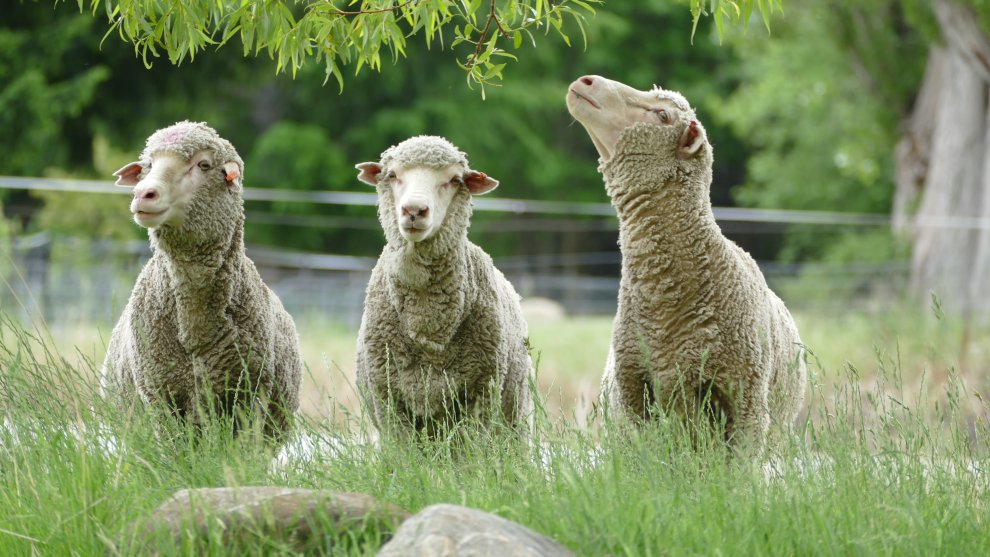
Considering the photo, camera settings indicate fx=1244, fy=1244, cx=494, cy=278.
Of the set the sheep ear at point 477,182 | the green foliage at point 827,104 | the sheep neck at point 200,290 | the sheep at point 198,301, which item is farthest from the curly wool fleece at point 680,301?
the green foliage at point 827,104

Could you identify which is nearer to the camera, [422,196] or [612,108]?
[422,196]

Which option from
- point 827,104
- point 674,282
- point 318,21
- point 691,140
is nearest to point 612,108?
point 691,140

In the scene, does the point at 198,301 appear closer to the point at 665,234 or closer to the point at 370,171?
the point at 370,171

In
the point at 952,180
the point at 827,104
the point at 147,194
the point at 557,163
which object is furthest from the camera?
the point at 557,163

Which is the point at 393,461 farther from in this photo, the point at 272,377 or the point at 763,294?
the point at 763,294

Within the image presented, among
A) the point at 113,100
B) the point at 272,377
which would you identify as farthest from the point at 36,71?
the point at 272,377

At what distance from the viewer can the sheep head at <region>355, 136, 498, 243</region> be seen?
446 centimetres

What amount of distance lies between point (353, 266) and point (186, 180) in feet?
43.3

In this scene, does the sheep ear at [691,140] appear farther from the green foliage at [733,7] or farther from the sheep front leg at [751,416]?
the sheep front leg at [751,416]

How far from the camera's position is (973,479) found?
3936 millimetres

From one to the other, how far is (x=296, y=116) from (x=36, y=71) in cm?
1294

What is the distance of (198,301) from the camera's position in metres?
4.70

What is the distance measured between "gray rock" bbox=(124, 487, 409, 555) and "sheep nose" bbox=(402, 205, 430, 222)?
4.11 feet

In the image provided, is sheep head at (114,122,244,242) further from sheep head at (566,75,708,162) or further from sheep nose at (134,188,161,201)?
sheep head at (566,75,708,162)
